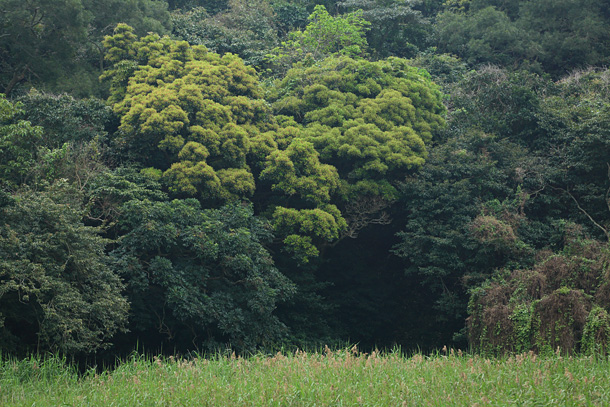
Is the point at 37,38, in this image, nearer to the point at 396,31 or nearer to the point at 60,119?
the point at 60,119

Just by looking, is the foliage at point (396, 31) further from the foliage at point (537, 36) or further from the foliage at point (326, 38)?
the foliage at point (326, 38)

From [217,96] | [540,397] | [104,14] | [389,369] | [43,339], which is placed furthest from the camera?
[104,14]

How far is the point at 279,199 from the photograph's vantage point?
1822 cm

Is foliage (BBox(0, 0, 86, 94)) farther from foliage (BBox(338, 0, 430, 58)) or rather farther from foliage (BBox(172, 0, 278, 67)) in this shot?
foliage (BBox(338, 0, 430, 58))

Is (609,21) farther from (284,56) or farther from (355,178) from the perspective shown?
(355,178)

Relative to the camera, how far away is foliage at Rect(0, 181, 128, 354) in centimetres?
1080

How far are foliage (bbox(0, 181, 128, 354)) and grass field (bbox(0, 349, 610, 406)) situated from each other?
2.60 m

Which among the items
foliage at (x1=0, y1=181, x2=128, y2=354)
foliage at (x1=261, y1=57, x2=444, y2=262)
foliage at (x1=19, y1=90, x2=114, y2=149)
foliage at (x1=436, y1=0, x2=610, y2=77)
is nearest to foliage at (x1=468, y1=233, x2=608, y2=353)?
foliage at (x1=261, y1=57, x2=444, y2=262)

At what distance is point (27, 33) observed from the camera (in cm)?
2041

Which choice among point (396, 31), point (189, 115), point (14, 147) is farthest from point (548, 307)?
point (396, 31)

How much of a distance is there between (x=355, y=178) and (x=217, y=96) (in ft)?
16.7

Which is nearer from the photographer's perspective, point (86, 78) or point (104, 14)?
point (86, 78)

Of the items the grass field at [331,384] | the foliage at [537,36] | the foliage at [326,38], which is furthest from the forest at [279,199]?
the foliage at [537,36]

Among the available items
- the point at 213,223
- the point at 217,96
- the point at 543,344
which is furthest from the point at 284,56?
the point at 543,344
